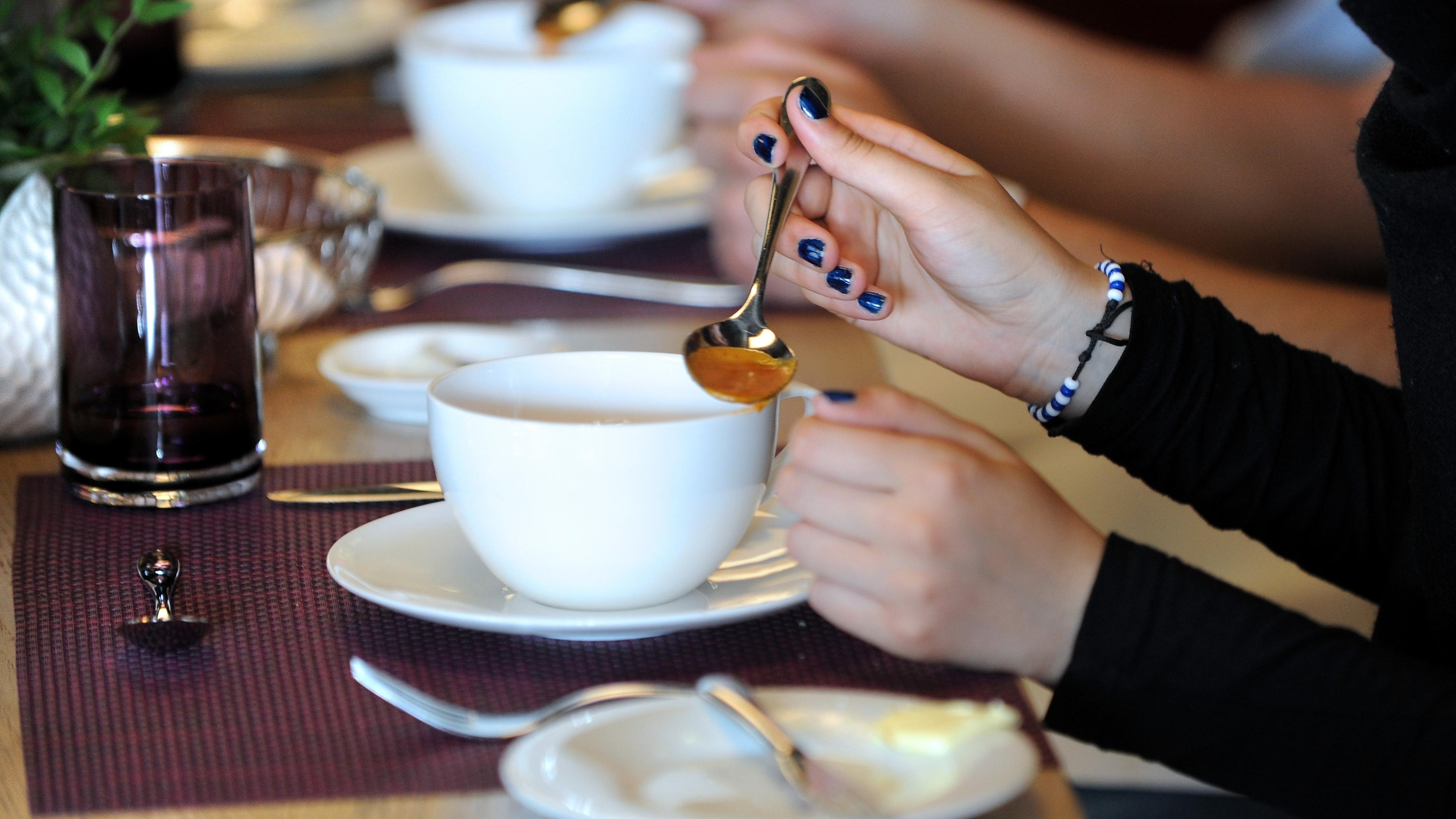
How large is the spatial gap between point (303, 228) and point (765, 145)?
429 mm

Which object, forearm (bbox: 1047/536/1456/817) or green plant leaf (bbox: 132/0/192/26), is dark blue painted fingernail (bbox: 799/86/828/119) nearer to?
forearm (bbox: 1047/536/1456/817)

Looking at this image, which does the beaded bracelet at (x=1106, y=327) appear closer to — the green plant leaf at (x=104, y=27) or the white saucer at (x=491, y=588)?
the white saucer at (x=491, y=588)

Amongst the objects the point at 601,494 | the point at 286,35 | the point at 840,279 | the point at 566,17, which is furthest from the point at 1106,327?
the point at 286,35

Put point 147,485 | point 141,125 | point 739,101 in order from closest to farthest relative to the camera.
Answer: point 147,485 < point 141,125 < point 739,101

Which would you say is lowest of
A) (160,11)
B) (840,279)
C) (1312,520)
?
(1312,520)

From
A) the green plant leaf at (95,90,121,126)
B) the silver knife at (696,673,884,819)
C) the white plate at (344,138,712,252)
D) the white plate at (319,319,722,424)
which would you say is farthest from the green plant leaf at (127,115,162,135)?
the silver knife at (696,673,884,819)

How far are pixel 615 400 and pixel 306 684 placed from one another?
160 millimetres

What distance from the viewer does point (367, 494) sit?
602 mm

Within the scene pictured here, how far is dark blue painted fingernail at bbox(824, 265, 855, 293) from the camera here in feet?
1.99

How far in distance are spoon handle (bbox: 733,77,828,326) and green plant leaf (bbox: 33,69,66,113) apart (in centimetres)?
35

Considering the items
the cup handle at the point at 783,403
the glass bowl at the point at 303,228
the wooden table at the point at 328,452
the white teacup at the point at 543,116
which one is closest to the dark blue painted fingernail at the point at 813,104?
the cup handle at the point at 783,403

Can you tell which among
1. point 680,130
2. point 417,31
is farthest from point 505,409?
point 680,130

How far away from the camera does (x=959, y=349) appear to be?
66 cm

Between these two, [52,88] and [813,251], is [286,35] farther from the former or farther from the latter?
[813,251]
